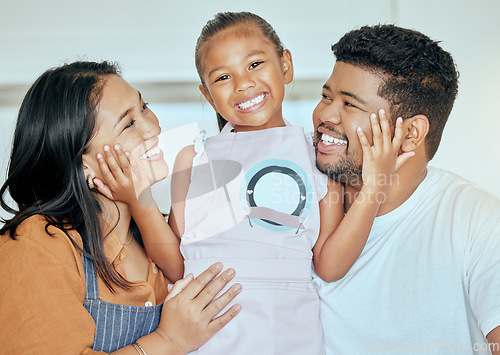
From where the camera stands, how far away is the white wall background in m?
2.43

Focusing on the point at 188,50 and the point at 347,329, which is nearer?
the point at 347,329

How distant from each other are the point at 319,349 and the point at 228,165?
59 centimetres

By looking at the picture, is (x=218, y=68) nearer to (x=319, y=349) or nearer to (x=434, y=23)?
(x=319, y=349)

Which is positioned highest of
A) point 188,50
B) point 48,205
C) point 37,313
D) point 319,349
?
point 188,50

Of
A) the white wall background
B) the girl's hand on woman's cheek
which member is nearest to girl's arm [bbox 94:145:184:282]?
the girl's hand on woman's cheek

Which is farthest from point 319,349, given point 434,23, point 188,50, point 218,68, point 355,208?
point 434,23

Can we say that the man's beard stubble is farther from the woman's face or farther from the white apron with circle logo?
the woman's face

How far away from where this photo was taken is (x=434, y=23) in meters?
2.56

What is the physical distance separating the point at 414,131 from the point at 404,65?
0.20 m

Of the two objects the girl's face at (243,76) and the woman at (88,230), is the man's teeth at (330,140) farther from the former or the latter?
the woman at (88,230)

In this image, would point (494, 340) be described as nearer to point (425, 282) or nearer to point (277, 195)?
Result: point (425, 282)

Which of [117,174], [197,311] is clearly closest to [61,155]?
[117,174]

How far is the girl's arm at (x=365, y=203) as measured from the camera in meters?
1.44

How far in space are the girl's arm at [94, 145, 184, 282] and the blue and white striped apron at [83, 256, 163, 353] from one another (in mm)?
188
